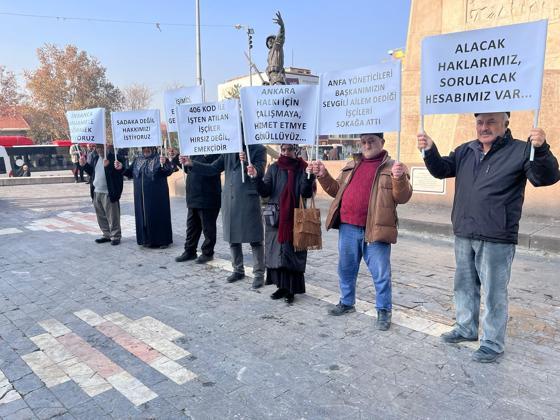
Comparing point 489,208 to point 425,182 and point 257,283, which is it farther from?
point 425,182

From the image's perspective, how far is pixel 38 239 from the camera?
329 inches

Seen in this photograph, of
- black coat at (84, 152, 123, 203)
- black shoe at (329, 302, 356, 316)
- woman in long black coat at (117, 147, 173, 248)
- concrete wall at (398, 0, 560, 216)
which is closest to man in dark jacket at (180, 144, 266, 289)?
black shoe at (329, 302, 356, 316)

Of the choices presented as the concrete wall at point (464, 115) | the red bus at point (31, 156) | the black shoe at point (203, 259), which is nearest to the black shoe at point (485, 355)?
the black shoe at point (203, 259)

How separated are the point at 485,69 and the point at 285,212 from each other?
7.19ft

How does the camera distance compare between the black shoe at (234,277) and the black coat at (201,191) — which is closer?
the black shoe at (234,277)

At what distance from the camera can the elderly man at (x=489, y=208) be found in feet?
10.1

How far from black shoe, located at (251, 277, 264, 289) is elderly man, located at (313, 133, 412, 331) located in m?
1.20

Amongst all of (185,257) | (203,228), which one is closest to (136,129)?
(203,228)

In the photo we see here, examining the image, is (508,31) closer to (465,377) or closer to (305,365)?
(465,377)

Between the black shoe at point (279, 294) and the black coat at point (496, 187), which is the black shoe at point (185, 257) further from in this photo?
the black coat at point (496, 187)

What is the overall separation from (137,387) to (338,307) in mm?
1987

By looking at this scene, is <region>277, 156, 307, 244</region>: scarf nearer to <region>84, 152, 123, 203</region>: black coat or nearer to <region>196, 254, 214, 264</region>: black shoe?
<region>196, 254, 214, 264</region>: black shoe

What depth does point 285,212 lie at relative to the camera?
177 inches

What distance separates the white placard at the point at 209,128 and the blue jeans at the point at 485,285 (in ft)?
8.80
